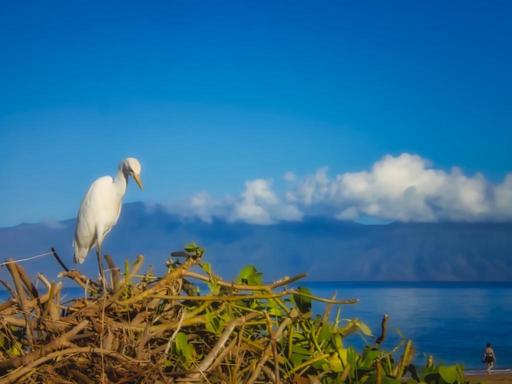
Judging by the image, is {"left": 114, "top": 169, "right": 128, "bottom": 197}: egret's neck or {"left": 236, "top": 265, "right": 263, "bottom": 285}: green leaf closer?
{"left": 236, "top": 265, "right": 263, "bottom": 285}: green leaf

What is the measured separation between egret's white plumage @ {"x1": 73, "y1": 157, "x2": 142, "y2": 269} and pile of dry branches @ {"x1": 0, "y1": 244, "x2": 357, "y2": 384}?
561 centimetres

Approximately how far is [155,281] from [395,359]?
1078 mm

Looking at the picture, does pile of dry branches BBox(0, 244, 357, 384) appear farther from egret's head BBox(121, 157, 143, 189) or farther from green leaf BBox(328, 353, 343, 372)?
egret's head BBox(121, 157, 143, 189)

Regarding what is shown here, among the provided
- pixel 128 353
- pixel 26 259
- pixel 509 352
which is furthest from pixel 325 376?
pixel 509 352

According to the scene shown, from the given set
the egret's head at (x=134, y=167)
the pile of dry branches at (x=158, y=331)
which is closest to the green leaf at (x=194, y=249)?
the pile of dry branches at (x=158, y=331)

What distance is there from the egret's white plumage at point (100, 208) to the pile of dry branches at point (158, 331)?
5.61 metres

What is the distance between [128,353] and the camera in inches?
105

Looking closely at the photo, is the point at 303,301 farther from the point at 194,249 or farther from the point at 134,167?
the point at 134,167

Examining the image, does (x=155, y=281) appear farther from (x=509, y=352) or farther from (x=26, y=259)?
(x=509, y=352)

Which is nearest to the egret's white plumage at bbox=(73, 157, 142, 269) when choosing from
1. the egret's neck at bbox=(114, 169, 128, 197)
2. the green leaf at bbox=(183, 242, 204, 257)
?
the egret's neck at bbox=(114, 169, 128, 197)

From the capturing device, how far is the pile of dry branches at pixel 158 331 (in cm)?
261

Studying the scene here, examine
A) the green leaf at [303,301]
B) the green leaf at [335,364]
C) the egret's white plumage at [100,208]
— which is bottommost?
the green leaf at [335,364]

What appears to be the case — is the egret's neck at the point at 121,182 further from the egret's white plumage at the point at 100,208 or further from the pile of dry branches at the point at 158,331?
the pile of dry branches at the point at 158,331

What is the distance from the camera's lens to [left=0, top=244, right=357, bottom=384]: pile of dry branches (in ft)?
8.55
